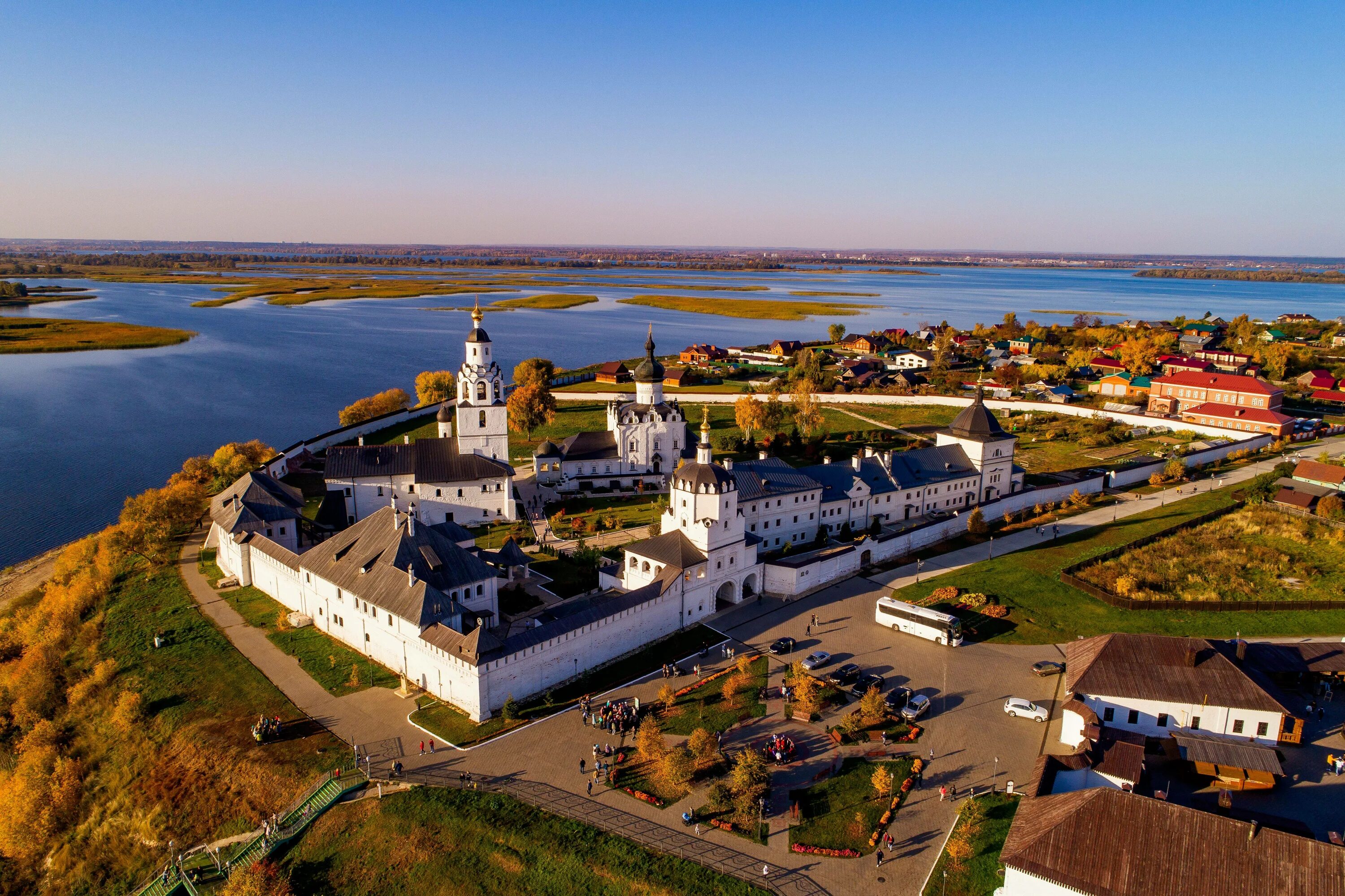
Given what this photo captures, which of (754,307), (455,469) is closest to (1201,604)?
(455,469)

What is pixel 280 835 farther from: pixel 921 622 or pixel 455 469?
pixel 455 469

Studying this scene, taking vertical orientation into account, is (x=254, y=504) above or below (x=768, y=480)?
below

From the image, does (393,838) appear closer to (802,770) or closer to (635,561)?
(802,770)

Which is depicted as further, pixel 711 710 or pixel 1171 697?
pixel 711 710

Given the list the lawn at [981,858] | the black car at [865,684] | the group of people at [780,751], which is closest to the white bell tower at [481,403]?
the black car at [865,684]

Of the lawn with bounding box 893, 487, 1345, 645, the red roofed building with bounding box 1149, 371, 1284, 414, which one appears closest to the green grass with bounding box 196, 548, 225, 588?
the lawn with bounding box 893, 487, 1345, 645

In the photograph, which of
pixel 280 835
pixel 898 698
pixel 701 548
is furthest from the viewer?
pixel 701 548

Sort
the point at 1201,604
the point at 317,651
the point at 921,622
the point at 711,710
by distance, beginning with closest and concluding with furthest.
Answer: the point at 711,710 → the point at 317,651 → the point at 921,622 → the point at 1201,604

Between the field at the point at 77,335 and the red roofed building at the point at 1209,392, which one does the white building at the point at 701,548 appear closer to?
the red roofed building at the point at 1209,392
